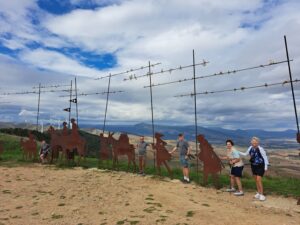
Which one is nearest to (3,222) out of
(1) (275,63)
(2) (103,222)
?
(2) (103,222)

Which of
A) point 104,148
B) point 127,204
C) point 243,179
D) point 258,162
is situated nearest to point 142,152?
point 104,148

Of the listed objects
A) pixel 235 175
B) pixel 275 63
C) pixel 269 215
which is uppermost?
pixel 275 63

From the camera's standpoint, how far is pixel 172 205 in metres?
12.2

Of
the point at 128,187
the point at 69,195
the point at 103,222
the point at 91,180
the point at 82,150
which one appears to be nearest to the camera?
the point at 103,222

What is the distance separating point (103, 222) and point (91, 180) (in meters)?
6.32

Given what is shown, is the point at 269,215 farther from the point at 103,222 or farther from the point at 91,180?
the point at 91,180

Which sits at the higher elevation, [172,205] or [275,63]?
[275,63]

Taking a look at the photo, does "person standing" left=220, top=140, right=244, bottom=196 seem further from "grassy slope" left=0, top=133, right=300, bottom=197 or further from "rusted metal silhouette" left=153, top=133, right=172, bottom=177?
"rusted metal silhouette" left=153, top=133, right=172, bottom=177

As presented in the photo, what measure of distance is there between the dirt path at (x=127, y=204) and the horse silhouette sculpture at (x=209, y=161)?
0.82 m

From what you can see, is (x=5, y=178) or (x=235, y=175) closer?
(x=235, y=175)

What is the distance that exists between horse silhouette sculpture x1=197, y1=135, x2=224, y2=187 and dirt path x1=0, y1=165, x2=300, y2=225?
82cm

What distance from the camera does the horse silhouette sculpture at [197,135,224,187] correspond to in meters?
15.4

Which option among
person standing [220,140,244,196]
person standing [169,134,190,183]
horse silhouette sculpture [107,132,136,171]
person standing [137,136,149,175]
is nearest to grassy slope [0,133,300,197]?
person standing [169,134,190,183]

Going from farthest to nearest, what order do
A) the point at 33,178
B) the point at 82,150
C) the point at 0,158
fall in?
the point at 0,158 < the point at 82,150 < the point at 33,178
